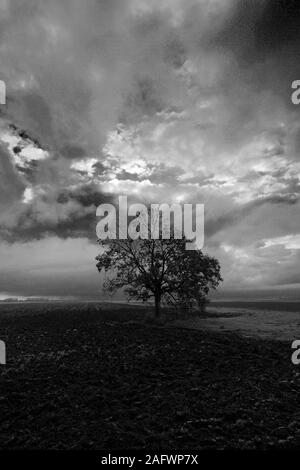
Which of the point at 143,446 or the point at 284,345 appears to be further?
the point at 284,345

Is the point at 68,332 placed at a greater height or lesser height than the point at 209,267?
lesser

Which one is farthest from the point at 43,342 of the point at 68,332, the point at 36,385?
the point at 36,385

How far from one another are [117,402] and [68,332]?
2056 cm
